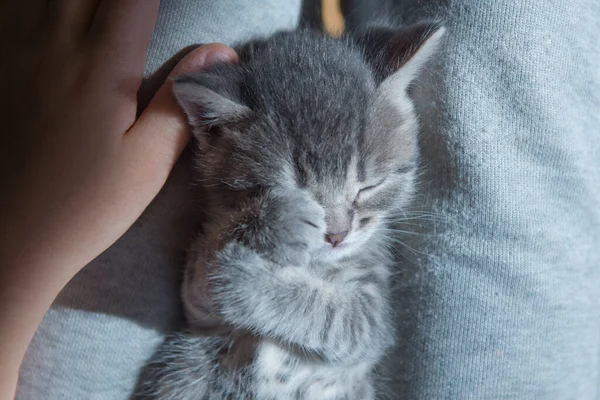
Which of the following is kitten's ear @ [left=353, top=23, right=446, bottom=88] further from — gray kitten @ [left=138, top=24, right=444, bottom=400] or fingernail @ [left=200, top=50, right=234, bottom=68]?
fingernail @ [left=200, top=50, right=234, bottom=68]

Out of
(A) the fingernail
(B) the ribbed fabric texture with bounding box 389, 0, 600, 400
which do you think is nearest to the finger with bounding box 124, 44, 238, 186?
(A) the fingernail

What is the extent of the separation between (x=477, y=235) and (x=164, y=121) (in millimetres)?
→ 706

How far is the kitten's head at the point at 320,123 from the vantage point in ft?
3.22

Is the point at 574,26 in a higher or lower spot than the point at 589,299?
higher

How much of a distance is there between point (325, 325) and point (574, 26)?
0.81 m

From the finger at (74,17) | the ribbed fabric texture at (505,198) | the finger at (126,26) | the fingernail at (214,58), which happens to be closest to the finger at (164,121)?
the fingernail at (214,58)

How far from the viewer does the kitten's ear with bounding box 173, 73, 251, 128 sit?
94 cm

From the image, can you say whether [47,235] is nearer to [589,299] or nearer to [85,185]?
[85,185]

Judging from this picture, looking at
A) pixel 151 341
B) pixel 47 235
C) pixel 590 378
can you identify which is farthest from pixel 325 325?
pixel 590 378

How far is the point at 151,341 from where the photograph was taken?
1.27 meters

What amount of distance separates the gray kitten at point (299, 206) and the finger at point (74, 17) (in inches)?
12.8

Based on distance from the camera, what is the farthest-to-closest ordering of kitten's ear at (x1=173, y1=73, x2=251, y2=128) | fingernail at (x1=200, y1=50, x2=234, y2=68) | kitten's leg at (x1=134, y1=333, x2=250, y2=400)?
kitten's leg at (x1=134, y1=333, x2=250, y2=400) → fingernail at (x1=200, y1=50, x2=234, y2=68) → kitten's ear at (x1=173, y1=73, x2=251, y2=128)

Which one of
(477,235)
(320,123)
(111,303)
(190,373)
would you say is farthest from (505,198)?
(111,303)

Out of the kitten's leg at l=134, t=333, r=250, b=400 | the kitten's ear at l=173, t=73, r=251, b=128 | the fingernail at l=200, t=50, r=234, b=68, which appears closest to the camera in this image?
the kitten's ear at l=173, t=73, r=251, b=128
